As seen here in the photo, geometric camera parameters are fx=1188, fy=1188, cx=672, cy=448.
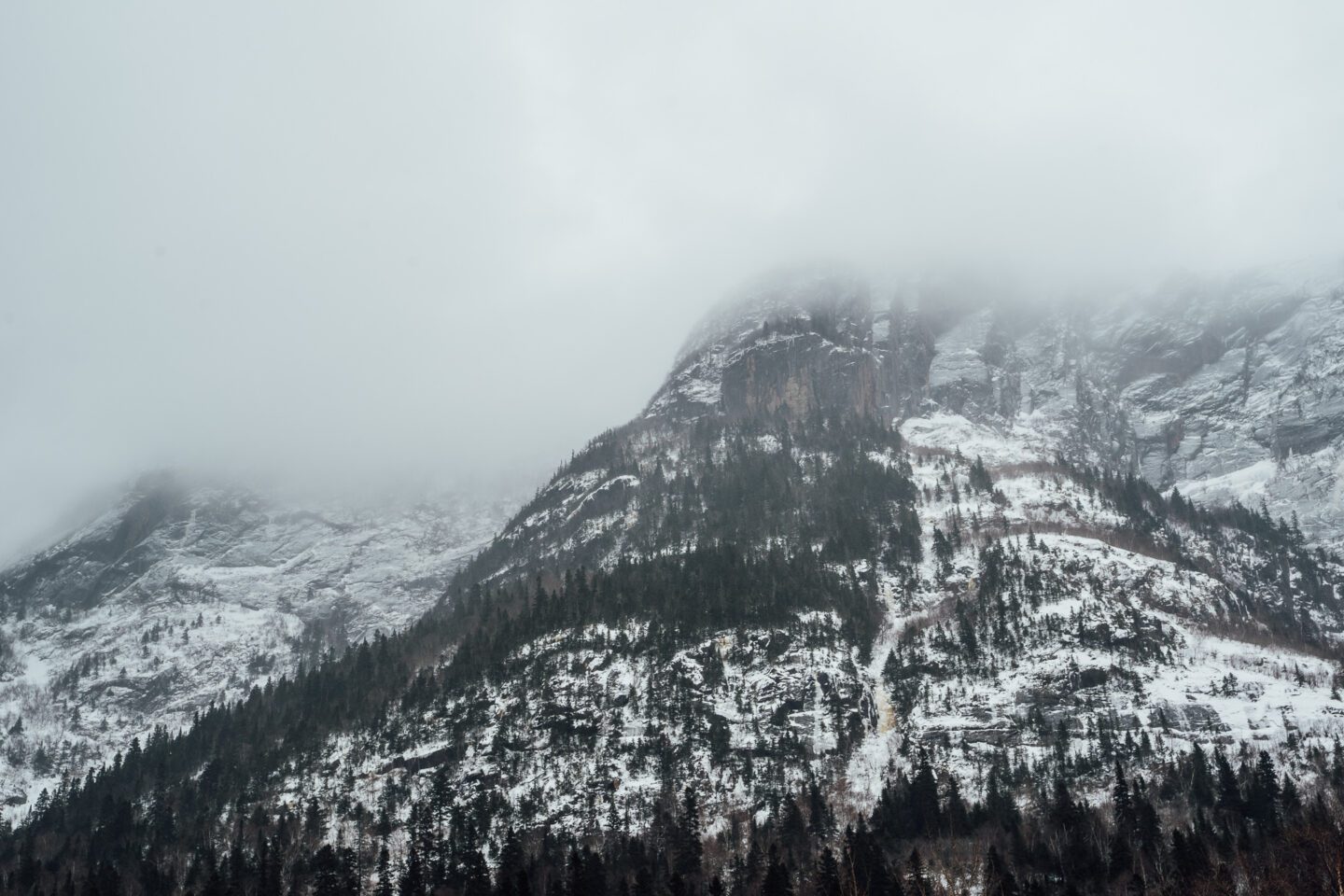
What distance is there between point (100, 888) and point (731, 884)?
101 metres

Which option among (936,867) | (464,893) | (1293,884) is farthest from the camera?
(936,867)

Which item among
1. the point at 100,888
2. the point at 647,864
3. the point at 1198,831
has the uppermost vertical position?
the point at 1198,831

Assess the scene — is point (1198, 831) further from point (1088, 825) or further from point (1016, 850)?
point (1016, 850)

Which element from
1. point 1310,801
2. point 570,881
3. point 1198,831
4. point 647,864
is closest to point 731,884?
point 647,864

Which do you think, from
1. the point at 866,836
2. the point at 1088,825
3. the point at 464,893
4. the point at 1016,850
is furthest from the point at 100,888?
the point at 1088,825

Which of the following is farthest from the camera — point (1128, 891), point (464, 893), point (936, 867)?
point (936, 867)

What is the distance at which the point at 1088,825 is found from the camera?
190m

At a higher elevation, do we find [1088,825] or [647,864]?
[1088,825]

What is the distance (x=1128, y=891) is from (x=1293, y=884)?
2431 cm

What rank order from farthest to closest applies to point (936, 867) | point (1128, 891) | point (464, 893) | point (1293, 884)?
point (936, 867) → point (464, 893) → point (1128, 891) → point (1293, 884)

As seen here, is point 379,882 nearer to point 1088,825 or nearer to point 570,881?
point 570,881

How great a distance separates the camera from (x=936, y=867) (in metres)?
185

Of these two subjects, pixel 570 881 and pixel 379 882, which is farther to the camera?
pixel 379 882

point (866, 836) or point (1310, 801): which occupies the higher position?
point (1310, 801)
